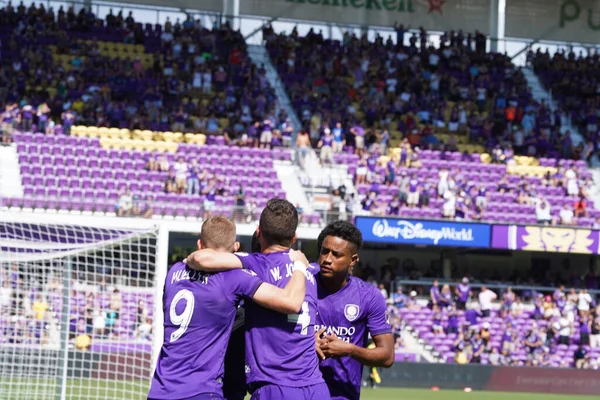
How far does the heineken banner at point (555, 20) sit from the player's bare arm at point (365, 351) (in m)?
33.9

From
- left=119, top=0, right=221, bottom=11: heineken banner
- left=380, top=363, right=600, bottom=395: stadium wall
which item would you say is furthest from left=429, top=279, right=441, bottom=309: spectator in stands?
left=119, top=0, right=221, bottom=11: heineken banner

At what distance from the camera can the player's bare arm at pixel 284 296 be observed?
566 cm

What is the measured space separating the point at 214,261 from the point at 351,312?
1.17 metres

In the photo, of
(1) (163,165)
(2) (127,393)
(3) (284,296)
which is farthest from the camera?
(1) (163,165)

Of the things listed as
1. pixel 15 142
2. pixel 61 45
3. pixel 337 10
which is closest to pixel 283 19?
pixel 337 10

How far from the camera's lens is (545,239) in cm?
2772

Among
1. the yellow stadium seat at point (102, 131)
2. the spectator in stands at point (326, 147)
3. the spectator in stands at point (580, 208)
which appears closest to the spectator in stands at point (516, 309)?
the spectator in stands at point (580, 208)

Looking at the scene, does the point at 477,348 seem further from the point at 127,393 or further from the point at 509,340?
the point at 127,393

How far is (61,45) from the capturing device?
3162cm

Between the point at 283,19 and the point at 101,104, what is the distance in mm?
9443

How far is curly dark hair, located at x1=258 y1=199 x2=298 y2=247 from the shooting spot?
5.80 metres

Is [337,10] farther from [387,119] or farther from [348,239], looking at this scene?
[348,239]

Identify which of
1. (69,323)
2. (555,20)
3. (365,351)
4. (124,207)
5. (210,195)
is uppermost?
(555,20)

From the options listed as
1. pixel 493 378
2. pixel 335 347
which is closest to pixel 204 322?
pixel 335 347
